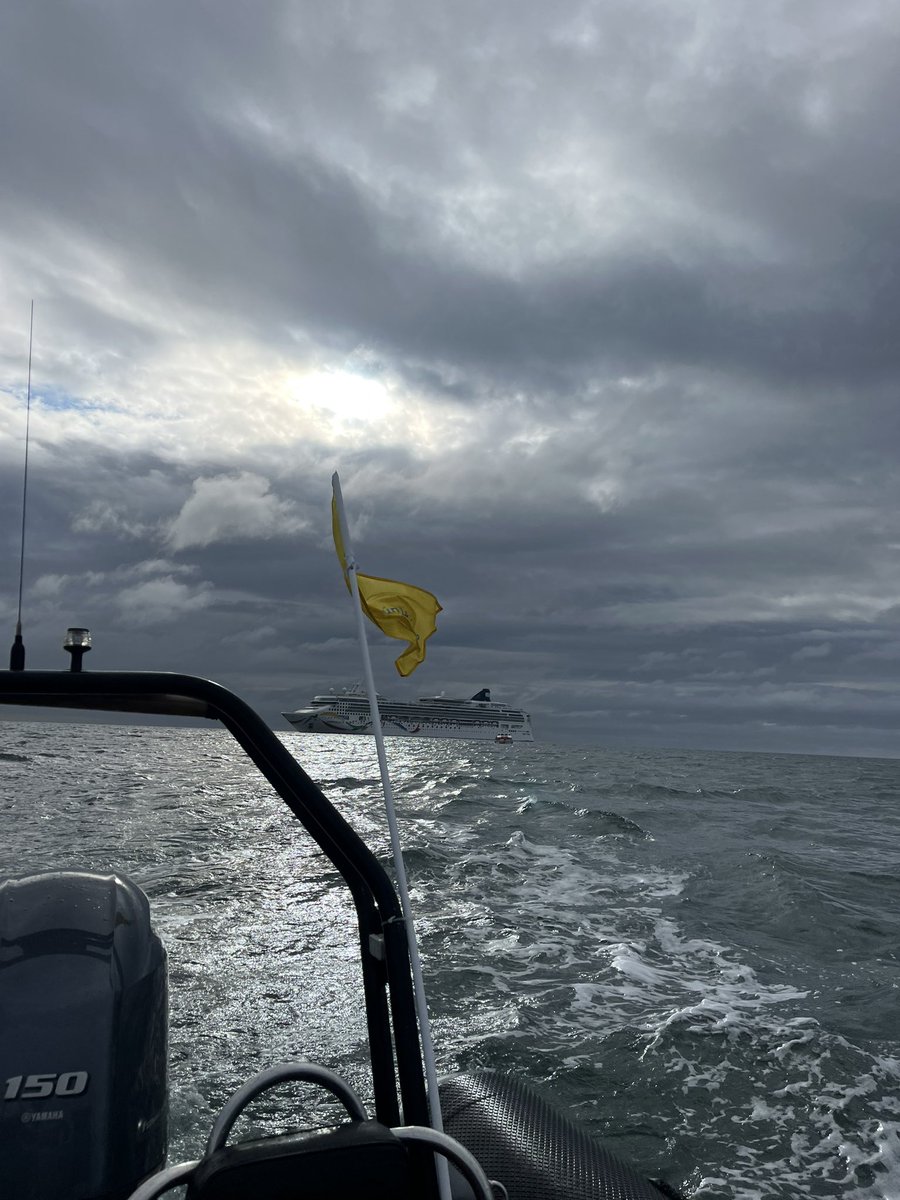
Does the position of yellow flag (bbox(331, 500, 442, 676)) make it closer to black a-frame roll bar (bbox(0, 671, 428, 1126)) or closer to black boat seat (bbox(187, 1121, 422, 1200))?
black a-frame roll bar (bbox(0, 671, 428, 1126))

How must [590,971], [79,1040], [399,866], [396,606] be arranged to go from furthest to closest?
[590,971], [396,606], [399,866], [79,1040]

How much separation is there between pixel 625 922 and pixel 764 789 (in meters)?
24.2

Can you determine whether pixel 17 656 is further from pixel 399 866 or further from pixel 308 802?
pixel 399 866

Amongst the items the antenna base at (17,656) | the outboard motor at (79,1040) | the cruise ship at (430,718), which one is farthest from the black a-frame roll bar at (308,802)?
the cruise ship at (430,718)

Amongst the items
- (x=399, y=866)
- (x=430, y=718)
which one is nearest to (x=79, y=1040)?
(x=399, y=866)

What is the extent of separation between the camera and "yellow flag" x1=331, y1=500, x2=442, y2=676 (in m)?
3.43

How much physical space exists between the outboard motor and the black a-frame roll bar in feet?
1.71

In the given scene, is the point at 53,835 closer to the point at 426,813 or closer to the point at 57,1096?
the point at 426,813

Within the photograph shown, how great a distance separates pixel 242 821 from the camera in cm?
1543

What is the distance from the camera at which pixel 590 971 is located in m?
7.63

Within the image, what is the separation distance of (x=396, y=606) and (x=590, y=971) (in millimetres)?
5406

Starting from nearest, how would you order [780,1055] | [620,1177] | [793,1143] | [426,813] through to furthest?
[620,1177] → [793,1143] → [780,1055] → [426,813]

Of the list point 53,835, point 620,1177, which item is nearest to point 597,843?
point 53,835

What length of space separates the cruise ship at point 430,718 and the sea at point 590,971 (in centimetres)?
9450
